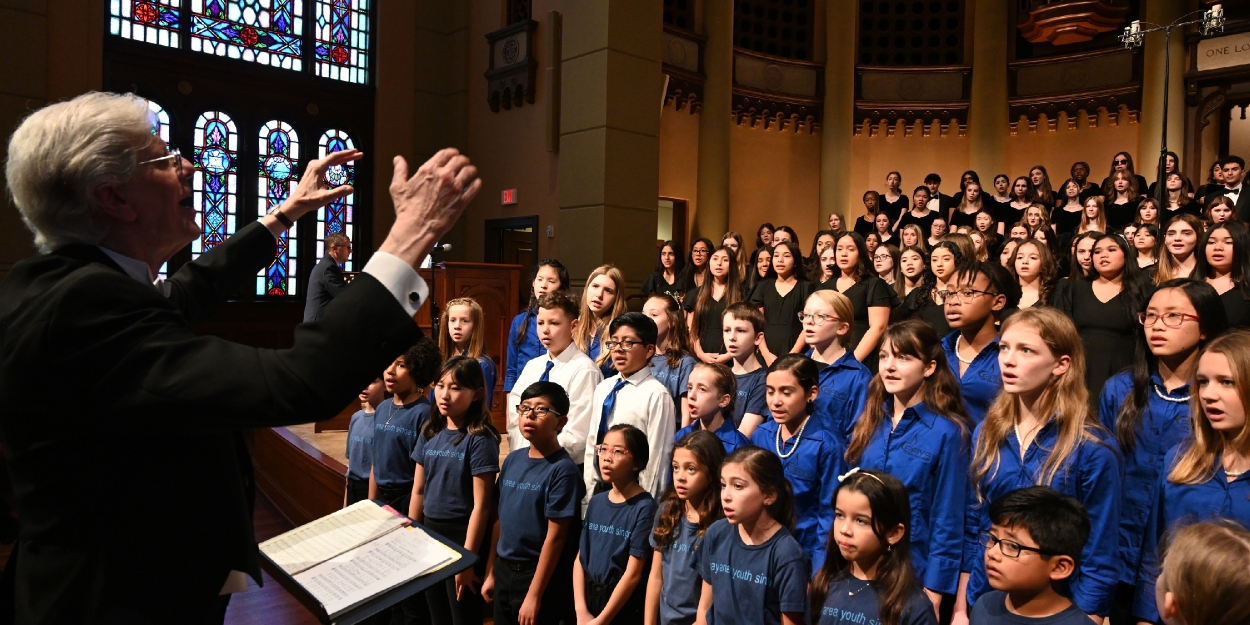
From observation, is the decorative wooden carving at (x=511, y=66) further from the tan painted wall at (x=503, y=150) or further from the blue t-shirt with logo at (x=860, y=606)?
the blue t-shirt with logo at (x=860, y=606)

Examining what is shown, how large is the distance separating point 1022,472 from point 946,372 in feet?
1.34

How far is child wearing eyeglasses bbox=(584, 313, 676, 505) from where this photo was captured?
2.94m

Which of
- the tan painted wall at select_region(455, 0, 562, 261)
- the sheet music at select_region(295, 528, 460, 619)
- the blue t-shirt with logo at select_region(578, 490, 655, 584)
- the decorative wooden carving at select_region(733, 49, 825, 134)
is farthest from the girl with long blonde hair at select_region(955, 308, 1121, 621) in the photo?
the decorative wooden carving at select_region(733, 49, 825, 134)

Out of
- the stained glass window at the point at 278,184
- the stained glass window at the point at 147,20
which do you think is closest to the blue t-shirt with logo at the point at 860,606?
the stained glass window at the point at 278,184

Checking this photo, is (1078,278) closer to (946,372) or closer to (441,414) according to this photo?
(946,372)

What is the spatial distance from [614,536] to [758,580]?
23.6 inches

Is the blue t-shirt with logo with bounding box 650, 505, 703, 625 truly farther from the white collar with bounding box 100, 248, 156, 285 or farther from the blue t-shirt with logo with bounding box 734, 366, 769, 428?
the white collar with bounding box 100, 248, 156, 285

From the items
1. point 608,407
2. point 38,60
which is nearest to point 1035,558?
point 608,407

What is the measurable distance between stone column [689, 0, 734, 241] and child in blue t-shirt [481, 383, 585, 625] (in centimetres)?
694

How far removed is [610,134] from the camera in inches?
267

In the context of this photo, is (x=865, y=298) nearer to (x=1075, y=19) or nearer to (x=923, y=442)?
(x=923, y=442)

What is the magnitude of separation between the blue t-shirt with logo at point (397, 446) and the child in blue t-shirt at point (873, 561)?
171 centimetres

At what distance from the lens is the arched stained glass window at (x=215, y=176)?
7.77 meters

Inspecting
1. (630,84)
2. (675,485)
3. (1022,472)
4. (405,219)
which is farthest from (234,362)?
(630,84)
